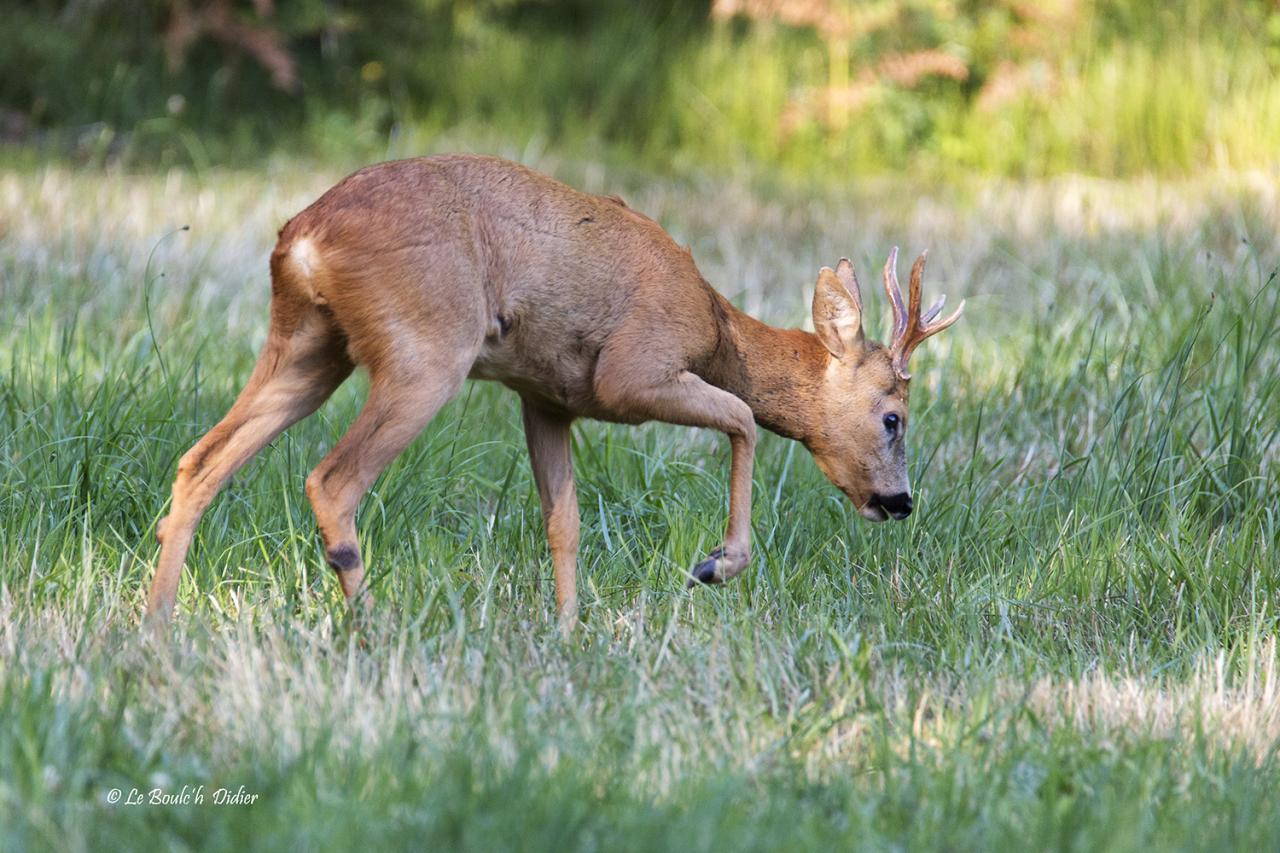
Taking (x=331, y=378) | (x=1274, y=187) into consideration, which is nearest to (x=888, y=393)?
(x=331, y=378)

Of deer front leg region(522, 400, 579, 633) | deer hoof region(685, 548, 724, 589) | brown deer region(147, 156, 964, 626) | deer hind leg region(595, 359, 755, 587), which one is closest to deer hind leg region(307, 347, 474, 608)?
brown deer region(147, 156, 964, 626)

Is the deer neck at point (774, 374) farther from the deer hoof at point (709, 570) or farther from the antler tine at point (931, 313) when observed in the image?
the deer hoof at point (709, 570)

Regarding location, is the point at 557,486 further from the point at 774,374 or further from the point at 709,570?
the point at 774,374

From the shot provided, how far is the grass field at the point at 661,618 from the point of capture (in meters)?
2.95

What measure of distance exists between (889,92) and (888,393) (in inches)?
272

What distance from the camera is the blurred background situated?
34.0 ft

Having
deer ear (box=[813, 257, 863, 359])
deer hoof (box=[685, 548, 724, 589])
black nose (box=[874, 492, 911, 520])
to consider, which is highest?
deer ear (box=[813, 257, 863, 359])

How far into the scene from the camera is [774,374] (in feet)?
16.2

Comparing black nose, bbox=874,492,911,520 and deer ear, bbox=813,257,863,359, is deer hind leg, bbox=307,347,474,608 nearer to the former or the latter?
deer ear, bbox=813,257,863,359

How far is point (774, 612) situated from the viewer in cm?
439

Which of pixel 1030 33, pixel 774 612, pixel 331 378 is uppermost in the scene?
pixel 1030 33

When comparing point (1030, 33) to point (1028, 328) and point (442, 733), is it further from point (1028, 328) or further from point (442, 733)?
point (442, 733)

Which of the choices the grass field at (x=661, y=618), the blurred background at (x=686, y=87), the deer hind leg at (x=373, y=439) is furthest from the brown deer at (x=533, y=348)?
the blurred background at (x=686, y=87)

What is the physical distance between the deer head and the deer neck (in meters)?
0.04
